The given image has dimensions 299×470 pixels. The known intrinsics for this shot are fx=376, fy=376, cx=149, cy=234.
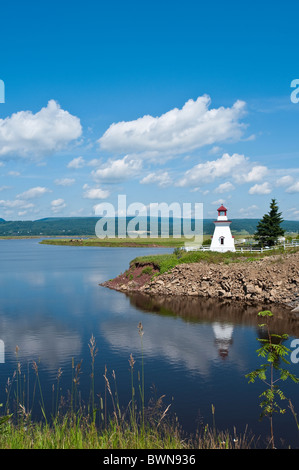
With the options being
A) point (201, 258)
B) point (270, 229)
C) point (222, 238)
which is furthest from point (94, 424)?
point (270, 229)

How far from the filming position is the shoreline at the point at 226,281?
120 ft

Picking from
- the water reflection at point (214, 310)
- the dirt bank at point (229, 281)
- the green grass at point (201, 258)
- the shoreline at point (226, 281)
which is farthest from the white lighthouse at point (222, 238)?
the water reflection at point (214, 310)

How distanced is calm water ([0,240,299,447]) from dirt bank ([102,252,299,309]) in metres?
2.72

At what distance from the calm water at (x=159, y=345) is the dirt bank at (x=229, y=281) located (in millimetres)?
2720

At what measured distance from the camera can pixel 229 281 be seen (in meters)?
40.4

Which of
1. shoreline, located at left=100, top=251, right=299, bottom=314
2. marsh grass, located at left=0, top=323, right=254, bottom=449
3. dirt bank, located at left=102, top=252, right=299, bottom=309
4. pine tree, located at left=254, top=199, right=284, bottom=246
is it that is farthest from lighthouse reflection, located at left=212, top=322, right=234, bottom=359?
pine tree, located at left=254, top=199, right=284, bottom=246

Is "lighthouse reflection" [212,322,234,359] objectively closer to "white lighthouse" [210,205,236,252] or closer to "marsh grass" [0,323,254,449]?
"marsh grass" [0,323,254,449]

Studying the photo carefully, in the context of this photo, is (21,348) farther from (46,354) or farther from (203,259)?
(203,259)

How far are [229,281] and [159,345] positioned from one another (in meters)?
19.0

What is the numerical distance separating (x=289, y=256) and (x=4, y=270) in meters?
46.7

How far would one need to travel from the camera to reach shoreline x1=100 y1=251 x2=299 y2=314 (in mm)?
36688

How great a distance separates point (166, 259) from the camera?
47.7m

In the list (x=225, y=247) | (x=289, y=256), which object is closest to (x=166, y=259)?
(x=225, y=247)
